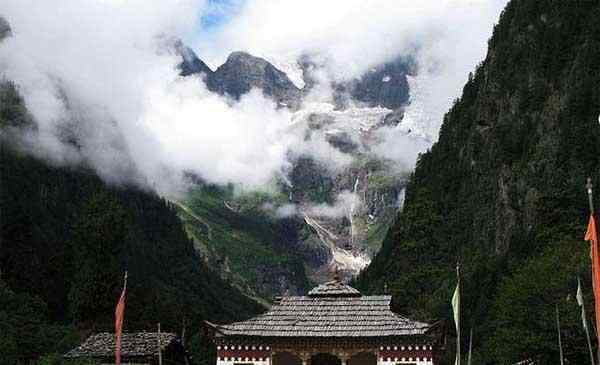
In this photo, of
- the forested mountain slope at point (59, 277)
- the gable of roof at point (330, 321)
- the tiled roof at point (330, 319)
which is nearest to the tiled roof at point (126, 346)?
the tiled roof at point (330, 319)

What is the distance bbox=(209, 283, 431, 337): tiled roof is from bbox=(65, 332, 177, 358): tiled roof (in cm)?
707

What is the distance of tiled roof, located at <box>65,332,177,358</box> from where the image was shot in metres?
60.6

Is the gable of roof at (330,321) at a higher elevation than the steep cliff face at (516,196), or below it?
below

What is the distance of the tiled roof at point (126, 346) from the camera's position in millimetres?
60562

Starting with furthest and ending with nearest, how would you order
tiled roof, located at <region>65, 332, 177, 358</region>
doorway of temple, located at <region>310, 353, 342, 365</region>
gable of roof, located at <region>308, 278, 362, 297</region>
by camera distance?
tiled roof, located at <region>65, 332, 177, 358</region> → doorway of temple, located at <region>310, 353, 342, 365</region> → gable of roof, located at <region>308, 278, 362, 297</region>

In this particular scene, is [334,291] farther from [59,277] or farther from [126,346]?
[59,277]

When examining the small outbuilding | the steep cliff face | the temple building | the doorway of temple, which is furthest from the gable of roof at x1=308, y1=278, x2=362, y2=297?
the steep cliff face

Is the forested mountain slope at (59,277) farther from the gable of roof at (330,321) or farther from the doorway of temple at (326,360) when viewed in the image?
the doorway of temple at (326,360)

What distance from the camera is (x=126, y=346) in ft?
201

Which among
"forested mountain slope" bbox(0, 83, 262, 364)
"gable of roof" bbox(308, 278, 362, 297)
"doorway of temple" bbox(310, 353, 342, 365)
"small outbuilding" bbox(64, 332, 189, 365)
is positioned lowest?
"doorway of temple" bbox(310, 353, 342, 365)

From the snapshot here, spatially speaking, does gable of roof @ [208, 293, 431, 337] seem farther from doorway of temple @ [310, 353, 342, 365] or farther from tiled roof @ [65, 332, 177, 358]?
tiled roof @ [65, 332, 177, 358]

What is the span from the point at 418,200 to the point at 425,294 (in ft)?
148

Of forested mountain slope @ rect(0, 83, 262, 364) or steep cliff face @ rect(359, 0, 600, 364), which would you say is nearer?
steep cliff face @ rect(359, 0, 600, 364)

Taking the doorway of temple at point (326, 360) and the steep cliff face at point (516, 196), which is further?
the steep cliff face at point (516, 196)
